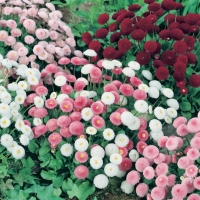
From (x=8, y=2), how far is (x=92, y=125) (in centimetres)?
155

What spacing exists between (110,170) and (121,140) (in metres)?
0.23

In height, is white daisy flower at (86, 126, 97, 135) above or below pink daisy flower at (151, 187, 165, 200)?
above

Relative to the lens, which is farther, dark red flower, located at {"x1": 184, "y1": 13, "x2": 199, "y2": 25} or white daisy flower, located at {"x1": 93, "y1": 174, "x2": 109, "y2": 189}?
dark red flower, located at {"x1": 184, "y1": 13, "x2": 199, "y2": 25}

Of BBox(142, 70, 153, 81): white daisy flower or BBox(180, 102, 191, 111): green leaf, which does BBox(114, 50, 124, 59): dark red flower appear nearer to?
BBox(142, 70, 153, 81): white daisy flower

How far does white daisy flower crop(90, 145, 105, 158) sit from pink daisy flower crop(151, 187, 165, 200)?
1.38ft

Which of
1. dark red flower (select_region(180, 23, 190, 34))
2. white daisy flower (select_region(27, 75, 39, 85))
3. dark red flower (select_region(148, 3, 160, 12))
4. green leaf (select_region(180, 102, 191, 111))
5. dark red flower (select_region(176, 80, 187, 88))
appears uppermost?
dark red flower (select_region(148, 3, 160, 12))

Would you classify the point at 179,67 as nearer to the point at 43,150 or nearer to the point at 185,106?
the point at 185,106

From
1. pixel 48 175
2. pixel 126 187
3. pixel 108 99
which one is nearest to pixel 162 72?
pixel 108 99

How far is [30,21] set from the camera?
400cm

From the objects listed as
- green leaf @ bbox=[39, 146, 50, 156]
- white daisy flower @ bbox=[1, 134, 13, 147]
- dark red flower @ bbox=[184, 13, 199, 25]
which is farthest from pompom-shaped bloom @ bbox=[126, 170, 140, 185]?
dark red flower @ bbox=[184, 13, 199, 25]

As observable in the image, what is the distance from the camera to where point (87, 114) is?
3311 millimetres

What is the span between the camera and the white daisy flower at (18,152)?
3229mm

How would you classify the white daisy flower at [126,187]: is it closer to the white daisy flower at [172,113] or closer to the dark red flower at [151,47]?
the white daisy flower at [172,113]

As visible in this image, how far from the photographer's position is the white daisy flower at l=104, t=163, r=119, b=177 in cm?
321
